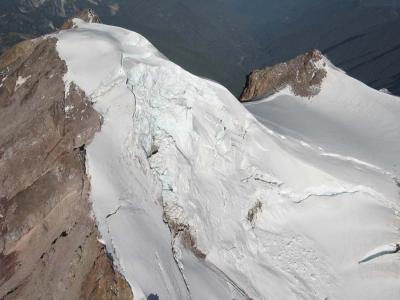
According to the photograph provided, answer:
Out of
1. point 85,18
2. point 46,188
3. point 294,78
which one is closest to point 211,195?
point 46,188

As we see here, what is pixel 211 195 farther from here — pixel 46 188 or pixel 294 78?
pixel 294 78

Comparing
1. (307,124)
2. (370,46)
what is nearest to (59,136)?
(307,124)

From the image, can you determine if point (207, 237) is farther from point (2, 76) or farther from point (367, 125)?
point (367, 125)

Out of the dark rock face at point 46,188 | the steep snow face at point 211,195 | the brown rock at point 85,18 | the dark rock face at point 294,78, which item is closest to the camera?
the dark rock face at point 46,188

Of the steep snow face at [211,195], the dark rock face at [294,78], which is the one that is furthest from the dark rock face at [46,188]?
the dark rock face at [294,78]

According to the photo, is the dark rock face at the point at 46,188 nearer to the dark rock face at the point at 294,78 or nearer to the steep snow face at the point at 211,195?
the steep snow face at the point at 211,195

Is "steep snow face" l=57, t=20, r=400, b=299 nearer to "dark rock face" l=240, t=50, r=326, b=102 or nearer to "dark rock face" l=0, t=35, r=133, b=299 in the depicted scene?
"dark rock face" l=0, t=35, r=133, b=299

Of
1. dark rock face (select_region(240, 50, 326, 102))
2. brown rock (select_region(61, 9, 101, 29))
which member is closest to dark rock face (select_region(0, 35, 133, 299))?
brown rock (select_region(61, 9, 101, 29))
